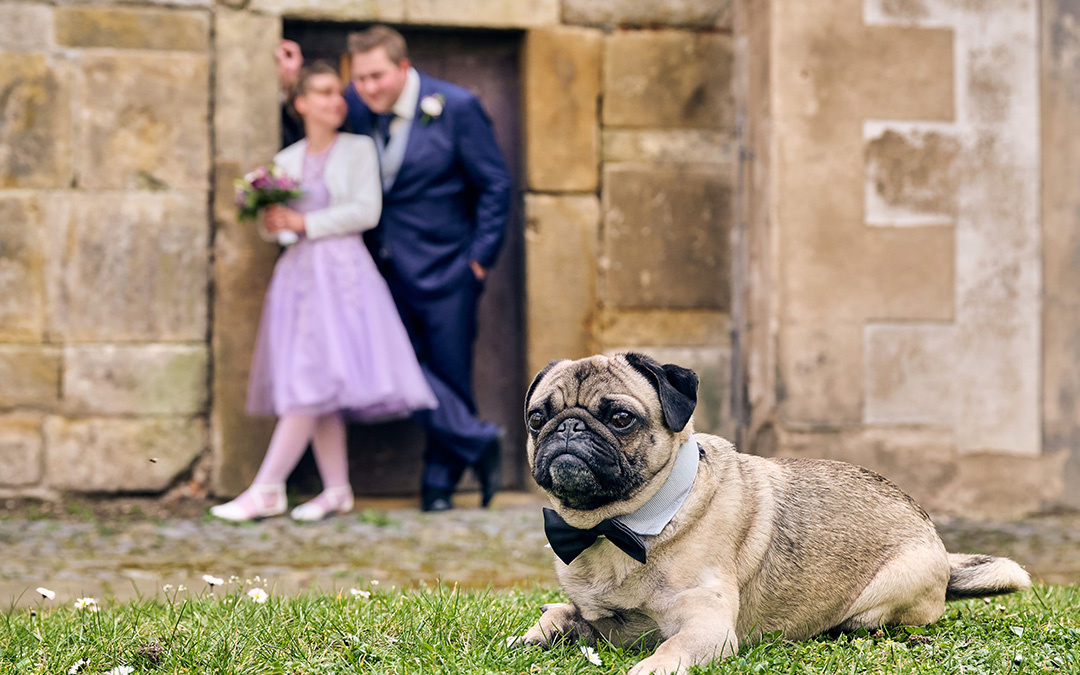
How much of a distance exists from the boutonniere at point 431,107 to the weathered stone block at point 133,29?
1.24 m

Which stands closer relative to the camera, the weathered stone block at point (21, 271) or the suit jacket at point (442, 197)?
the weathered stone block at point (21, 271)

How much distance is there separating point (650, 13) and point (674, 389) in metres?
4.28

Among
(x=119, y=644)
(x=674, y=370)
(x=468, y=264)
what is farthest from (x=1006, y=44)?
(x=119, y=644)

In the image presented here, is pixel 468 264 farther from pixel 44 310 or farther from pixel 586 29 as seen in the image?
pixel 44 310

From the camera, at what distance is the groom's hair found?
19.3ft

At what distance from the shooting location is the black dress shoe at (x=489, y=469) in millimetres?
6109

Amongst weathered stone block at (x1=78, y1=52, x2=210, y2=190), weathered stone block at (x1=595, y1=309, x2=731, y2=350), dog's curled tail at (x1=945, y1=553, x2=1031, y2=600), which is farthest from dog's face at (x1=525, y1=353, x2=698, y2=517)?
weathered stone block at (x1=78, y1=52, x2=210, y2=190)

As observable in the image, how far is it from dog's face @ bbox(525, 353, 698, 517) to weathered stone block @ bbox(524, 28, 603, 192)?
373 centimetres

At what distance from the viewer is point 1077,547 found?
515 centimetres

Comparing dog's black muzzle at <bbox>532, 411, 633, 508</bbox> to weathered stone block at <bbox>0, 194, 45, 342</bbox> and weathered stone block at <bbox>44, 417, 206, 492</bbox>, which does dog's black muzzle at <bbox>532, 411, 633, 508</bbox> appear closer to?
weathered stone block at <bbox>44, 417, 206, 492</bbox>

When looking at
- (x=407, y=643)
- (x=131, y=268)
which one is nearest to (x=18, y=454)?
(x=131, y=268)

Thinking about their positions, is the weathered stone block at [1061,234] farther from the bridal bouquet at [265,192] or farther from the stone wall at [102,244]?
the stone wall at [102,244]

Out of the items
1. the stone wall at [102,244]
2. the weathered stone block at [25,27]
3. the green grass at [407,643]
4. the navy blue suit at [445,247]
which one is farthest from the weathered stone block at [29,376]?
the green grass at [407,643]

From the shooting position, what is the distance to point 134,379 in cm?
592
